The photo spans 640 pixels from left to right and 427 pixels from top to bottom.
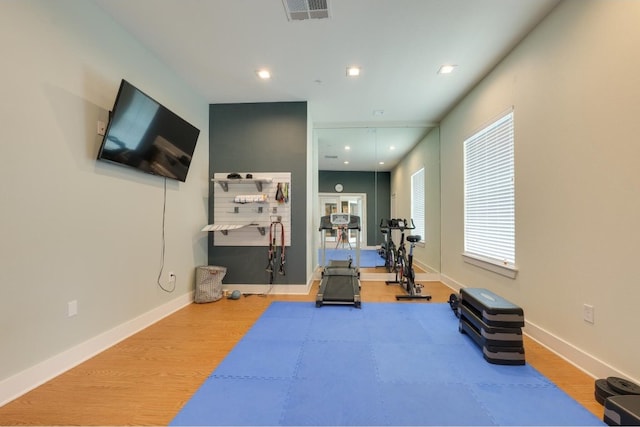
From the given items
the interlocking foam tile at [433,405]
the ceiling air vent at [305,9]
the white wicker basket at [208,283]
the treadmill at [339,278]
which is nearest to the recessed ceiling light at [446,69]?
the ceiling air vent at [305,9]

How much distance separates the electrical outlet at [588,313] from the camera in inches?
85.0

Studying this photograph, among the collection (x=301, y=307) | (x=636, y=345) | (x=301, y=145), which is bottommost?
(x=301, y=307)

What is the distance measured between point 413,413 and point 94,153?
3.53 meters

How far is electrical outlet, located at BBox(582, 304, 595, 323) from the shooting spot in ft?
7.09

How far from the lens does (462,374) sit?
2.19 meters

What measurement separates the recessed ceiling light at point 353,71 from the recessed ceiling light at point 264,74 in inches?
44.7

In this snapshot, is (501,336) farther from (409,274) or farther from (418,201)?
(418,201)

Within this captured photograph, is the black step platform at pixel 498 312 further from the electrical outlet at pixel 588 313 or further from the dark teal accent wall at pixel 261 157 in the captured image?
the dark teal accent wall at pixel 261 157

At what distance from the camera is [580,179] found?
7.38ft

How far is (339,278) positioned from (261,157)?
257 cm

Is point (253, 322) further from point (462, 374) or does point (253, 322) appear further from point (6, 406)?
point (462, 374)

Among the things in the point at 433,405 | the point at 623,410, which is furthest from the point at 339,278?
the point at 623,410

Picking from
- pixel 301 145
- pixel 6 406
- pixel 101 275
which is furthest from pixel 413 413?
Answer: pixel 301 145

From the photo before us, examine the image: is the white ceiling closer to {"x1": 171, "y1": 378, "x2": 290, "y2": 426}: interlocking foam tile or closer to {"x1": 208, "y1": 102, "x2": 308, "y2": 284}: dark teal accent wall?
{"x1": 208, "y1": 102, "x2": 308, "y2": 284}: dark teal accent wall
